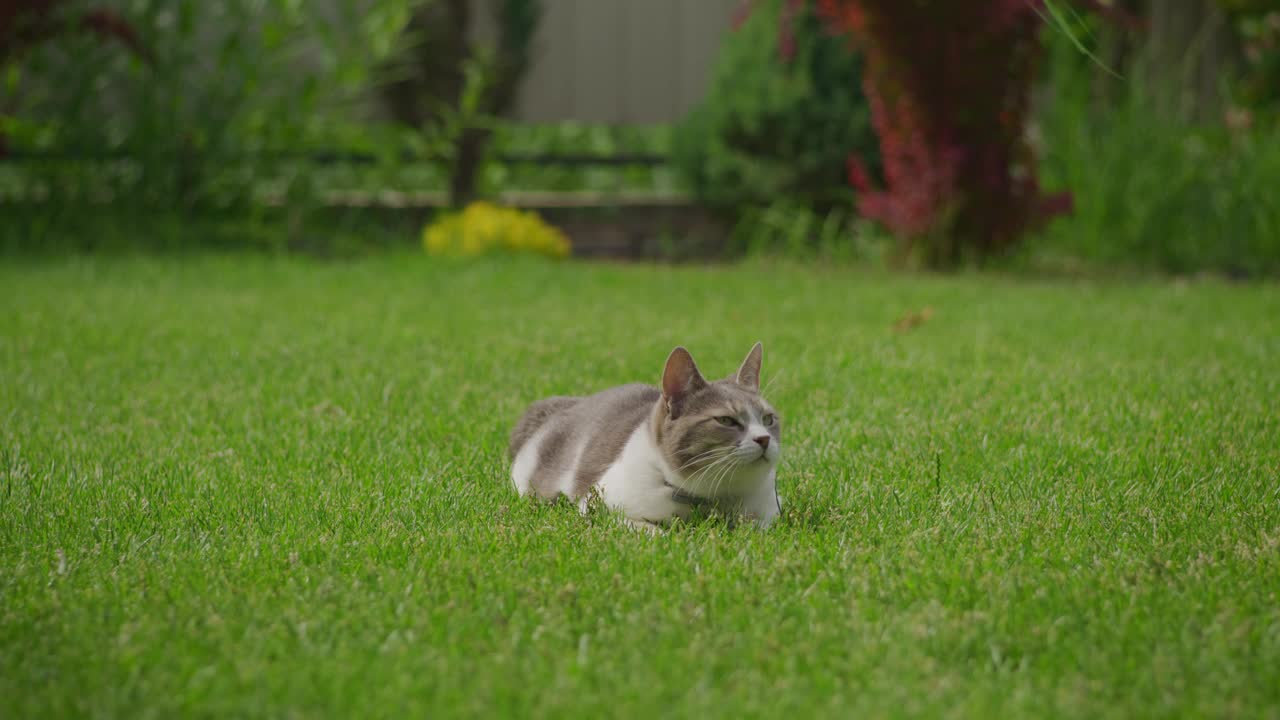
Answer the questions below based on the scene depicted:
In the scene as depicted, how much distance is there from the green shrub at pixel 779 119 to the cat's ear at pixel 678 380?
21.7 ft

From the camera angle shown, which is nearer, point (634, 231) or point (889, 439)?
point (889, 439)

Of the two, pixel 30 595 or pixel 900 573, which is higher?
pixel 900 573

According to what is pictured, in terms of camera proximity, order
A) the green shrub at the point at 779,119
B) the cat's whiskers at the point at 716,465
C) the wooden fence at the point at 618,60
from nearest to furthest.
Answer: the cat's whiskers at the point at 716,465 < the green shrub at the point at 779,119 < the wooden fence at the point at 618,60

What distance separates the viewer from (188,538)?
9.07ft

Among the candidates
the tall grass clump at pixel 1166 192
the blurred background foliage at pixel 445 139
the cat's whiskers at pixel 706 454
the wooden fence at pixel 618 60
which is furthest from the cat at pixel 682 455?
the wooden fence at pixel 618 60

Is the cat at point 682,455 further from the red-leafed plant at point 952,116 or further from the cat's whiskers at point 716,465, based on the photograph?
the red-leafed plant at point 952,116

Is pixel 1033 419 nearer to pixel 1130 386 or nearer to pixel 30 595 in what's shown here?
pixel 1130 386

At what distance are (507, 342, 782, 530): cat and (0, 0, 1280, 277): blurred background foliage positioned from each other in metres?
5.35

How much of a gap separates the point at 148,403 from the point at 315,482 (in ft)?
4.20

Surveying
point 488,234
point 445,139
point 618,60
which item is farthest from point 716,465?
point 618,60

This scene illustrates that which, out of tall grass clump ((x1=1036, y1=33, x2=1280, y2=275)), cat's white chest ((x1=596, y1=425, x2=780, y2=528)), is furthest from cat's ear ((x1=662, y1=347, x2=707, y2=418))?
tall grass clump ((x1=1036, y1=33, x2=1280, y2=275))

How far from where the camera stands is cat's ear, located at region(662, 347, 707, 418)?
9.29 ft

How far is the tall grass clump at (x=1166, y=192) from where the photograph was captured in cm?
805

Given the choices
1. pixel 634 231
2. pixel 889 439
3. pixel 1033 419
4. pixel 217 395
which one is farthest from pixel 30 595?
pixel 634 231
